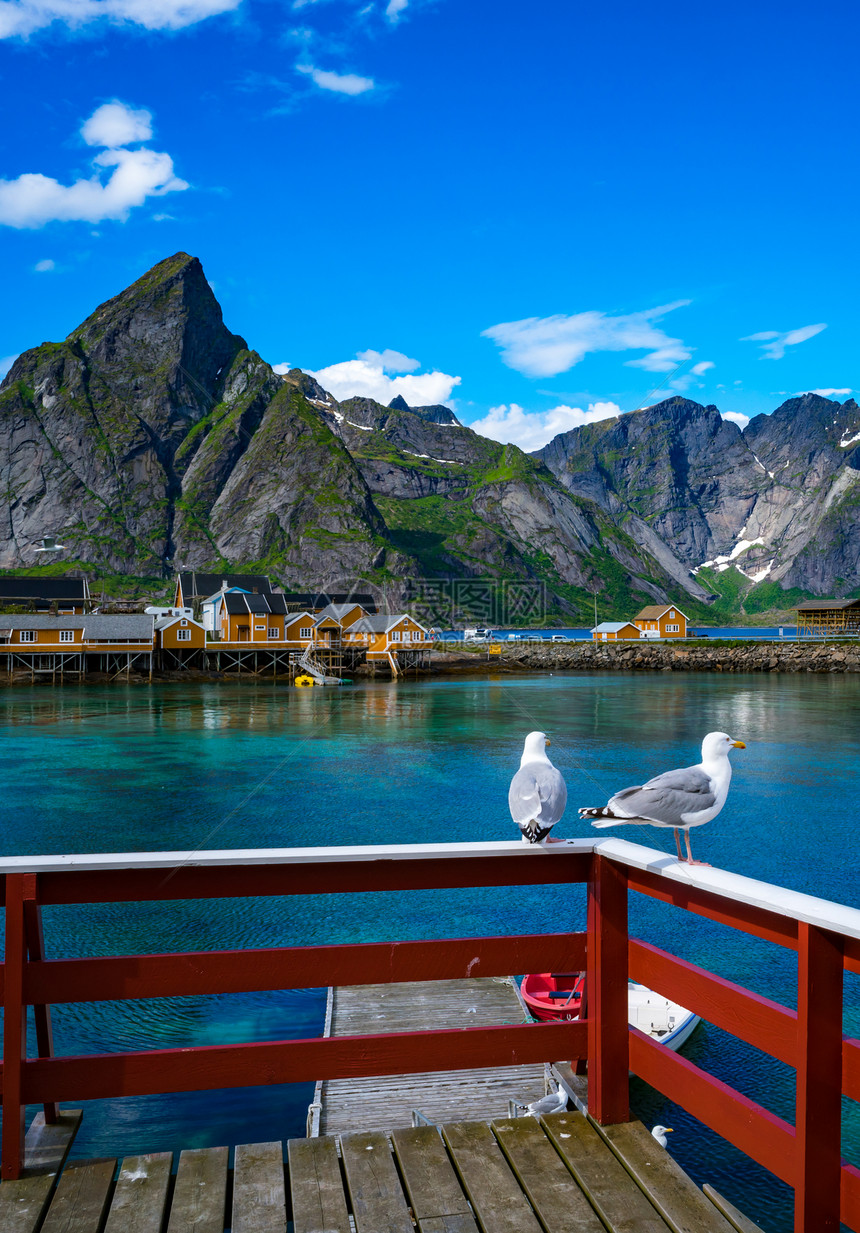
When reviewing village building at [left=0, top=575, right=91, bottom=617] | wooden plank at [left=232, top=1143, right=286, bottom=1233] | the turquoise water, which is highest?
village building at [left=0, top=575, right=91, bottom=617]

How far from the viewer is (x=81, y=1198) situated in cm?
350

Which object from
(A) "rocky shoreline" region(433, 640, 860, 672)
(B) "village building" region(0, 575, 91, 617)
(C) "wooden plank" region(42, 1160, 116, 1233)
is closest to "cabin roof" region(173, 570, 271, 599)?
(B) "village building" region(0, 575, 91, 617)

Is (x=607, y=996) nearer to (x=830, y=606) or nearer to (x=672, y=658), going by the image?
(x=672, y=658)

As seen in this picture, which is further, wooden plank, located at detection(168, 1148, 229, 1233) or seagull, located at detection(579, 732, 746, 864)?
seagull, located at detection(579, 732, 746, 864)

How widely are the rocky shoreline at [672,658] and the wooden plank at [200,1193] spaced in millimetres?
96737

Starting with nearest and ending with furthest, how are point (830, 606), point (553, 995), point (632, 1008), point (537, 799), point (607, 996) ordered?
1. point (607, 996)
2. point (537, 799)
3. point (553, 995)
4. point (632, 1008)
5. point (830, 606)

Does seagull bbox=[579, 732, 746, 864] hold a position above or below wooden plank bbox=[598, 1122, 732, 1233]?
above

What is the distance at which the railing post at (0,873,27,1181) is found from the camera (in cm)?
362

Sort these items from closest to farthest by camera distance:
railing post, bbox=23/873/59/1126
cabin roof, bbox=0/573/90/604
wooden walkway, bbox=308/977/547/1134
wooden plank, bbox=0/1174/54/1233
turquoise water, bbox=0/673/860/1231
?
wooden plank, bbox=0/1174/54/1233 → railing post, bbox=23/873/59/1126 → wooden walkway, bbox=308/977/547/1134 → turquoise water, bbox=0/673/860/1231 → cabin roof, bbox=0/573/90/604

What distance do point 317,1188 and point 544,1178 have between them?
3.36 ft

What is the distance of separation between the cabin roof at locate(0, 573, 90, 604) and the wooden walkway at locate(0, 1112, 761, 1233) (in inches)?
4701

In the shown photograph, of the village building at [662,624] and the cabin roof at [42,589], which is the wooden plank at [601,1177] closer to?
the cabin roof at [42,589]

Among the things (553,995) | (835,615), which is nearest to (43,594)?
(553,995)

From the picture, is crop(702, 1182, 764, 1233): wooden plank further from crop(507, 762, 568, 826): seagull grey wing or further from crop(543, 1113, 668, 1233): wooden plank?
crop(507, 762, 568, 826): seagull grey wing
